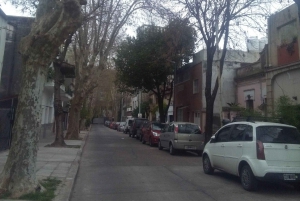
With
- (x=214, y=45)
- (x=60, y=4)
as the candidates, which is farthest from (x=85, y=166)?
(x=214, y=45)

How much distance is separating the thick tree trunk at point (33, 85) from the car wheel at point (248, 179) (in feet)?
16.2

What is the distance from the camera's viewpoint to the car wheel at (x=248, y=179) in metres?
8.72

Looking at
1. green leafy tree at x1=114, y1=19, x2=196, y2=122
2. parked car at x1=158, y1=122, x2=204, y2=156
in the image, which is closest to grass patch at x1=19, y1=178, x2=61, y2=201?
parked car at x1=158, y1=122, x2=204, y2=156

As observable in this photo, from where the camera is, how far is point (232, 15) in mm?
18766

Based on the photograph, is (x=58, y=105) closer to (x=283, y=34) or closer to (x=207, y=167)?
(x=207, y=167)

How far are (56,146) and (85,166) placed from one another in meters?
7.49

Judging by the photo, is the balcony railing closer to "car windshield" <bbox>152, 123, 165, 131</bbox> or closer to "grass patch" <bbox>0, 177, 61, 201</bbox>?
"car windshield" <bbox>152, 123, 165, 131</bbox>

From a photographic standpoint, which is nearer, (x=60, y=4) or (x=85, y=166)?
(x=60, y=4)

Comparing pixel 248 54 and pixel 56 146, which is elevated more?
pixel 248 54

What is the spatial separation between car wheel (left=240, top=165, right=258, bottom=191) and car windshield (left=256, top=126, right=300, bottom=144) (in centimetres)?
82

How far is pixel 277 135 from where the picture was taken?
895 cm

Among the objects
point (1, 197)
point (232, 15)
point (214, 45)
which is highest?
point (232, 15)

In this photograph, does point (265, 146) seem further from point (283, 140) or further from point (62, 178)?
point (62, 178)

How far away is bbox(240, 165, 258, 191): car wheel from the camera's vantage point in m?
8.72
